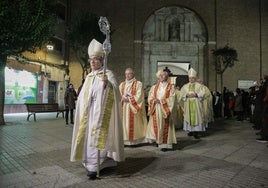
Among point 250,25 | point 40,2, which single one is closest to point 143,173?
point 40,2

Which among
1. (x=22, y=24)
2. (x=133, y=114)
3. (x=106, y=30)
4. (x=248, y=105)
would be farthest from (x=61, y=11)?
(x=106, y=30)

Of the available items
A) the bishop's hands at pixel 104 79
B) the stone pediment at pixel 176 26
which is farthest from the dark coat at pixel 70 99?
the stone pediment at pixel 176 26

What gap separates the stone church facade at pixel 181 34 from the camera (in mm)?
20828

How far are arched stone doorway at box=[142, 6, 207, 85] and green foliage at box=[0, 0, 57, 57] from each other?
11.8 meters

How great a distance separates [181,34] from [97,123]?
1884cm

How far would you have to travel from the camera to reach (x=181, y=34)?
69.5ft

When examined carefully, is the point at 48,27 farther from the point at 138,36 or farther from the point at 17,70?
Answer: the point at 138,36

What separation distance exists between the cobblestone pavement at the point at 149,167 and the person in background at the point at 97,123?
0.29 m

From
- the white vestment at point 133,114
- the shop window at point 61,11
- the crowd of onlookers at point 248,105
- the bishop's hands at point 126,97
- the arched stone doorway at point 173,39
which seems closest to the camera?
the white vestment at point 133,114

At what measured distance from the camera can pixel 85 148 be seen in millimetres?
3818

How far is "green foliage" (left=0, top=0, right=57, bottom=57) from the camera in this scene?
28.9ft

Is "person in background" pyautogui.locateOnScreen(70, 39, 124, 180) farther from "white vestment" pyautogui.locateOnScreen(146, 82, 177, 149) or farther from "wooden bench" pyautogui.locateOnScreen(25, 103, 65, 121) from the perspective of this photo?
"wooden bench" pyautogui.locateOnScreen(25, 103, 65, 121)

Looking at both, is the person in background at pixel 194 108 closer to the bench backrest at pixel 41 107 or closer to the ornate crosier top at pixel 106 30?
the ornate crosier top at pixel 106 30

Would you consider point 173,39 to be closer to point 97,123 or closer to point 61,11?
point 61,11
